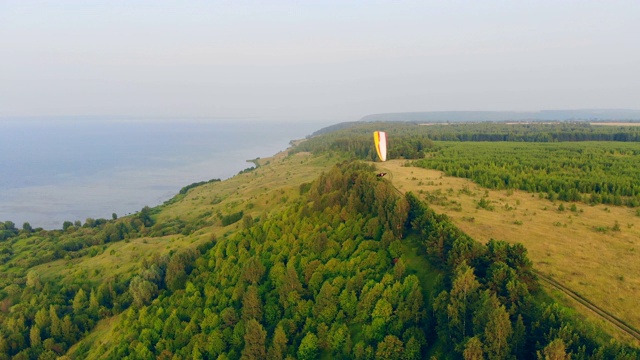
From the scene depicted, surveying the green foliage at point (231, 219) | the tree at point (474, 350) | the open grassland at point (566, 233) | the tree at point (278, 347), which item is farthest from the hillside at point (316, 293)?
the green foliage at point (231, 219)

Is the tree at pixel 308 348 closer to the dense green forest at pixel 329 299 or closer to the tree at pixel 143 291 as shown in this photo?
the dense green forest at pixel 329 299

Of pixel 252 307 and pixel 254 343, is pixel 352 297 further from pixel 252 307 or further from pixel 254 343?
pixel 252 307

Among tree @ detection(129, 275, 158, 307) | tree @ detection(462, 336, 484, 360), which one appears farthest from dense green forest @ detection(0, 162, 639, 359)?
tree @ detection(129, 275, 158, 307)

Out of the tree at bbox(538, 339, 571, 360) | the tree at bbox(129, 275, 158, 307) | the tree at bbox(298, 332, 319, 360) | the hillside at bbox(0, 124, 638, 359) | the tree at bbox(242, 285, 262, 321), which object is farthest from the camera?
the tree at bbox(129, 275, 158, 307)

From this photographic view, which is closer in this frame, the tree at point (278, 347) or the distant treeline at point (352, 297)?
the distant treeline at point (352, 297)

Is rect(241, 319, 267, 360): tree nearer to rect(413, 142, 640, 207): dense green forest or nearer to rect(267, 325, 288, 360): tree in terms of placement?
rect(267, 325, 288, 360): tree

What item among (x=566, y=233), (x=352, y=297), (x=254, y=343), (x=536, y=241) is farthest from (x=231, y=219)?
(x=566, y=233)

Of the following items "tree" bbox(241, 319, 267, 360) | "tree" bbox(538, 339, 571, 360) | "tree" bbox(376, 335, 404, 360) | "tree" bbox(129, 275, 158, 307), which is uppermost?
"tree" bbox(538, 339, 571, 360)
